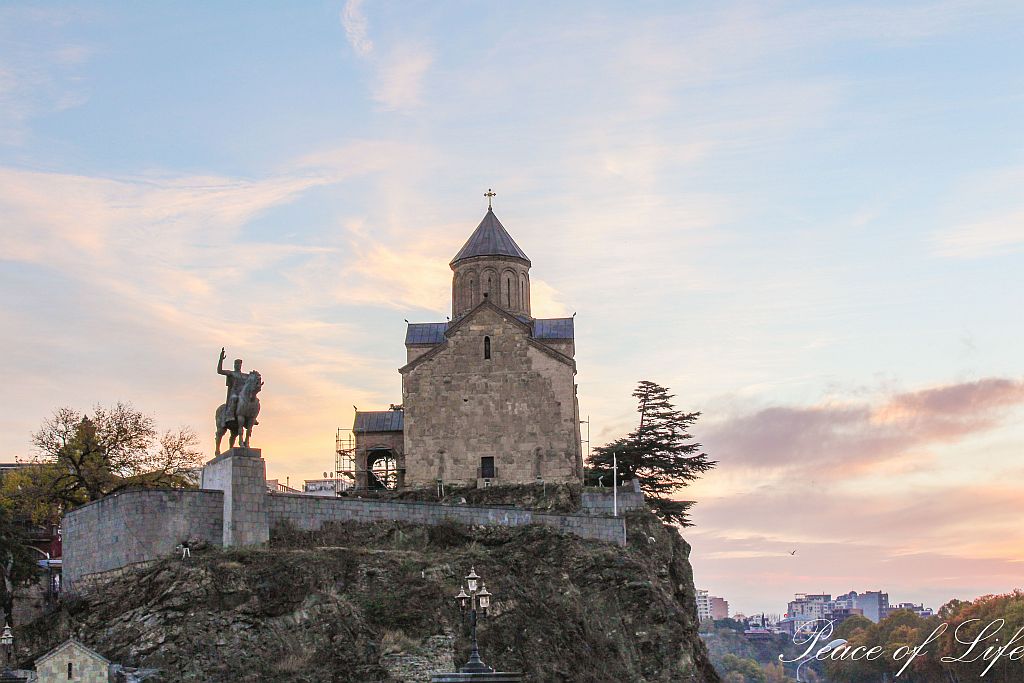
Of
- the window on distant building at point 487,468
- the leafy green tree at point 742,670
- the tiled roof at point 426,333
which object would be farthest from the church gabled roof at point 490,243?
the leafy green tree at point 742,670

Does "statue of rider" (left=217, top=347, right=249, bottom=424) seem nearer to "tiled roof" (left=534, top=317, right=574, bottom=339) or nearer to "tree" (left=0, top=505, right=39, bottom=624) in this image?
"tree" (left=0, top=505, right=39, bottom=624)

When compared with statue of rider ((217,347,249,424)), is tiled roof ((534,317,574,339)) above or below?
above

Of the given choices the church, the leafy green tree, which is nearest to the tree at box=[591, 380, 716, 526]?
the church

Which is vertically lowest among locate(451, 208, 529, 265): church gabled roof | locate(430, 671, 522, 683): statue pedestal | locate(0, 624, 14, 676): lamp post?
locate(430, 671, 522, 683): statue pedestal

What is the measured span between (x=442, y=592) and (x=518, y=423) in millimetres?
16782

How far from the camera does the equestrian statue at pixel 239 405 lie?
35.8 m

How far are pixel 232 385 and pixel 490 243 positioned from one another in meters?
23.2

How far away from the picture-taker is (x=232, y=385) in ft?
119

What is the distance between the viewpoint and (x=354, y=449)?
57062 mm

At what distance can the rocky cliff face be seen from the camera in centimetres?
3155

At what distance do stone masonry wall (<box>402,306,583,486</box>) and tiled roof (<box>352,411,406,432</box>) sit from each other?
15.0 ft

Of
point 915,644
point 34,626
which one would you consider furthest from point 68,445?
point 915,644

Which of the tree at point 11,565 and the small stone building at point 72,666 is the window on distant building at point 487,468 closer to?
the tree at point 11,565

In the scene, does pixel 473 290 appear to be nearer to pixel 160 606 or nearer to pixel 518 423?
pixel 518 423
